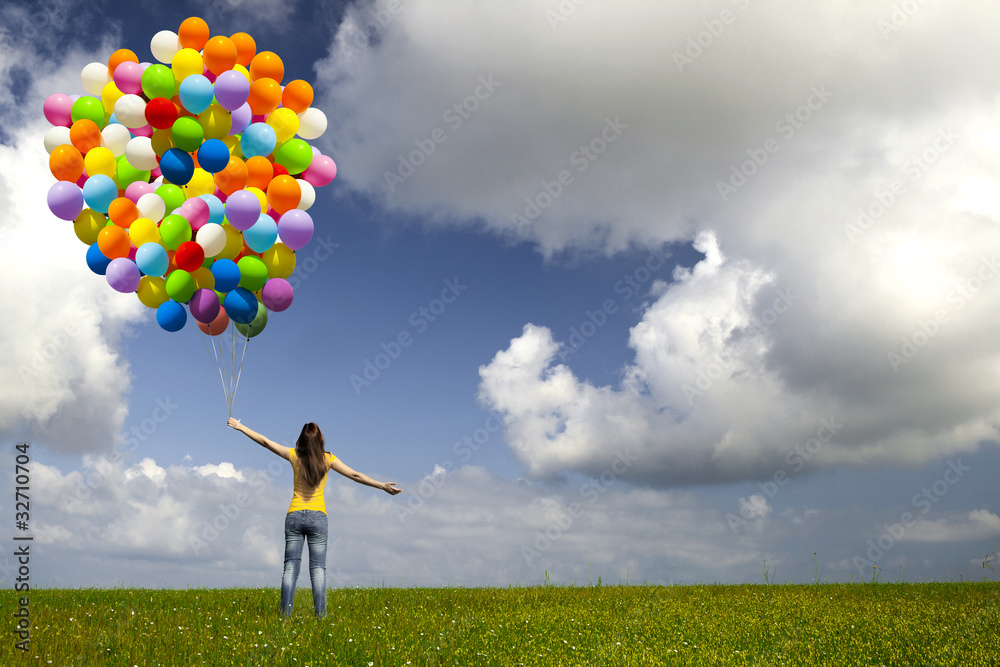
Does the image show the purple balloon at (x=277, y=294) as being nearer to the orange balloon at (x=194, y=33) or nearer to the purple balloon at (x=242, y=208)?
the purple balloon at (x=242, y=208)

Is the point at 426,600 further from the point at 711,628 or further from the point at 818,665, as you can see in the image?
the point at 818,665

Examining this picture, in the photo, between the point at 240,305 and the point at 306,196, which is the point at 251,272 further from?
the point at 306,196

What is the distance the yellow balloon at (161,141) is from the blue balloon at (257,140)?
1.07 metres

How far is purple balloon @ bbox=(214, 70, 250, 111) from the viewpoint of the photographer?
10.1 meters

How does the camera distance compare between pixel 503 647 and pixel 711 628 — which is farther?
pixel 711 628

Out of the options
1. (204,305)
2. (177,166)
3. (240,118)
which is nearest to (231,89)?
(240,118)

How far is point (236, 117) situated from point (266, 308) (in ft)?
9.87

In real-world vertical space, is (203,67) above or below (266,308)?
above

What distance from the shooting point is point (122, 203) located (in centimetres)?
1037

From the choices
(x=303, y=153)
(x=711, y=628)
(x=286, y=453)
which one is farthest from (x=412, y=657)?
(x=303, y=153)

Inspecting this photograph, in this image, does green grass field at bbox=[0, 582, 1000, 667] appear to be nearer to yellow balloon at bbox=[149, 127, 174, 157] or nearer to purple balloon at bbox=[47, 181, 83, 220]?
purple balloon at bbox=[47, 181, 83, 220]

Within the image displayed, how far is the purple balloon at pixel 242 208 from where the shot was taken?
9930mm

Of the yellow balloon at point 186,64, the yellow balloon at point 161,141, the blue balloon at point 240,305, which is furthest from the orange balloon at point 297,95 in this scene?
the blue balloon at point 240,305

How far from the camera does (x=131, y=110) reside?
10.4 m
